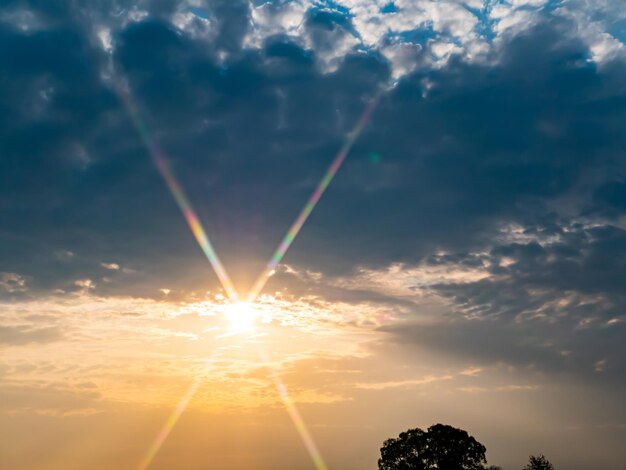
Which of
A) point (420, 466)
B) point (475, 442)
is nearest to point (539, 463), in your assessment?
point (475, 442)

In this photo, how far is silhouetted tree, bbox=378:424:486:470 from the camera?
327 feet

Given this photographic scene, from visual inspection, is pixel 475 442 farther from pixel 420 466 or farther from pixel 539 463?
pixel 539 463

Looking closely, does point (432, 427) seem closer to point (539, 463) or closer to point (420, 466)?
point (420, 466)

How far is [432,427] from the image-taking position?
103 m

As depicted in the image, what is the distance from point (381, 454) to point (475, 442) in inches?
697

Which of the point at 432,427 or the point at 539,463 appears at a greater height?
the point at 432,427

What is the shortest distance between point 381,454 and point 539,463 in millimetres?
32701

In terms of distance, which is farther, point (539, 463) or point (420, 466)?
point (539, 463)

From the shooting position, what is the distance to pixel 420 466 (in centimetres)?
10075

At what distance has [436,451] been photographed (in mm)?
100062

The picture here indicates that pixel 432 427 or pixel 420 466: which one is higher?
pixel 432 427

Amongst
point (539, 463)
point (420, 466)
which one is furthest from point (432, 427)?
point (539, 463)

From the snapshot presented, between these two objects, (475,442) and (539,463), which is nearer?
(475,442)

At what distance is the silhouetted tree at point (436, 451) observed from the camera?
9956cm
